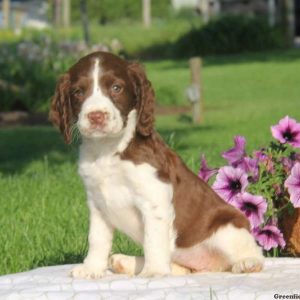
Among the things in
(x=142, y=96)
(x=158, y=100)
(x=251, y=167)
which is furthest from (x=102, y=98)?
(x=158, y=100)

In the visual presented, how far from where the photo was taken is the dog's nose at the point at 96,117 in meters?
4.29

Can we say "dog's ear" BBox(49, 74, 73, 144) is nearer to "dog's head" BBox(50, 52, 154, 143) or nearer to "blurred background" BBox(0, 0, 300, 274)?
"dog's head" BBox(50, 52, 154, 143)

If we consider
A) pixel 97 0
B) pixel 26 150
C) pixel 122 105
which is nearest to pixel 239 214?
pixel 122 105

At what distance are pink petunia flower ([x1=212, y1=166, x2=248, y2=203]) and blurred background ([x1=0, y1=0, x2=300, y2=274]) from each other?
87 centimetres

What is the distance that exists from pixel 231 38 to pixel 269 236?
30.5m

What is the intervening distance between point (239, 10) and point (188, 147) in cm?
3372

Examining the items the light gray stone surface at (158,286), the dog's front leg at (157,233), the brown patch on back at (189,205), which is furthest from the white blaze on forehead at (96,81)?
the light gray stone surface at (158,286)

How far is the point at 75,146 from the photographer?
711cm

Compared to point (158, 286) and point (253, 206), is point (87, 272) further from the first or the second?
point (253, 206)

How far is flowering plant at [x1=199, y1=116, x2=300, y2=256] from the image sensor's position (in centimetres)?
550

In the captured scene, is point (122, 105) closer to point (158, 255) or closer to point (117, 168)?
point (117, 168)

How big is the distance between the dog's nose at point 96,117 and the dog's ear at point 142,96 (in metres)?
0.36

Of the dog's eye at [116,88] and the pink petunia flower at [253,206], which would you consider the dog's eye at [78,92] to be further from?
the pink petunia flower at [253,206]

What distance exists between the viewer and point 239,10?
46312 mm
